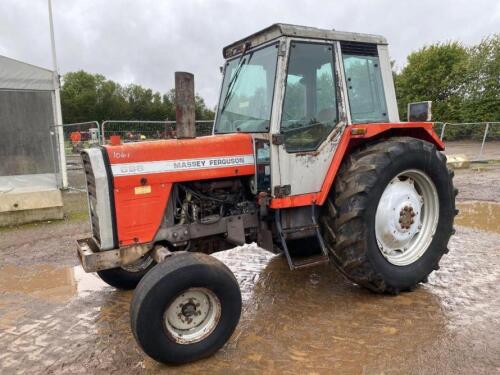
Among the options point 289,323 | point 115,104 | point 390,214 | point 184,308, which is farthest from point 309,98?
point 115,104

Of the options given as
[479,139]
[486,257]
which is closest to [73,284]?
[486,257]

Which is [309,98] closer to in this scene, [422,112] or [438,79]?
[422,112]

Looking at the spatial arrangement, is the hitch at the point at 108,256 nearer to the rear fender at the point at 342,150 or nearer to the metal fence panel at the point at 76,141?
the rear fender at the point at 342,150

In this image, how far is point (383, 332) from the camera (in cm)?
329

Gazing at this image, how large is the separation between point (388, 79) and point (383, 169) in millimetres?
1116

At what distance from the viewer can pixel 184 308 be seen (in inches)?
A: 117

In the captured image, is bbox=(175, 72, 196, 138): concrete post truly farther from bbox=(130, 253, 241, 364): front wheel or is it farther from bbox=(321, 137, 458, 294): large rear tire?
bbox=(321, 137, 458, 294): large rear tire

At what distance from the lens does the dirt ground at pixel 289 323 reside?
2.93 meters

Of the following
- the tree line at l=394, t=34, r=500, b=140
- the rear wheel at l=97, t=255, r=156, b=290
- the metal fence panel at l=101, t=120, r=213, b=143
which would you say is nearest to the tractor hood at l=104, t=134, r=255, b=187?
the rear wheel at l=97, t=255, r=156, b=290

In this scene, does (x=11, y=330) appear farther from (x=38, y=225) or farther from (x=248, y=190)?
(x=38, y=225)

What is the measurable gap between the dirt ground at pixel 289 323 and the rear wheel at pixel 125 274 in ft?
0.35

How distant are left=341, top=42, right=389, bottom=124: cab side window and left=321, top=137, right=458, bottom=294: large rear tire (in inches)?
13.4

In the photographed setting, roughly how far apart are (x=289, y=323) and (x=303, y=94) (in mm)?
2014

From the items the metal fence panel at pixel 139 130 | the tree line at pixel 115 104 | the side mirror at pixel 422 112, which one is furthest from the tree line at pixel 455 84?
the tree line at pixel 115 104
